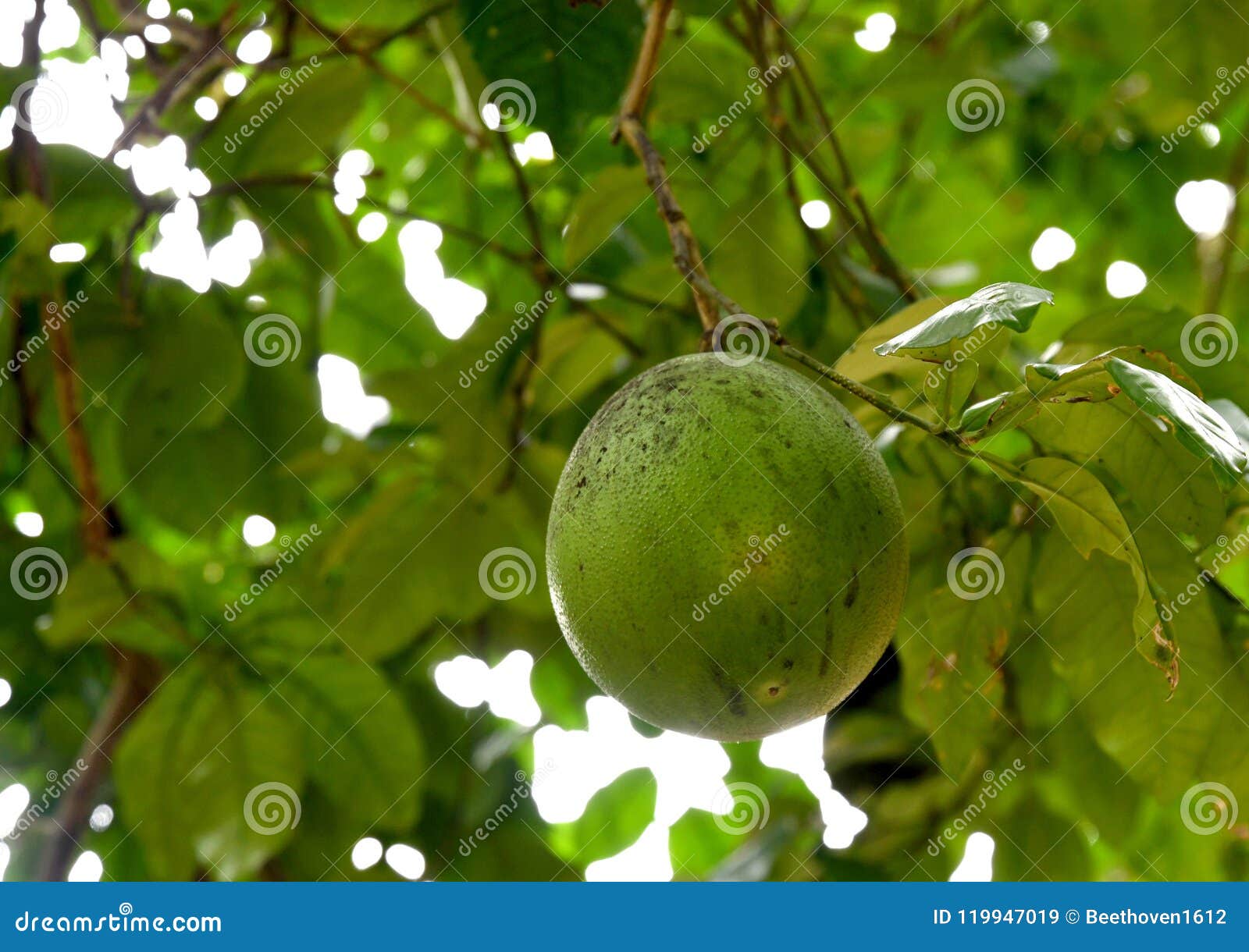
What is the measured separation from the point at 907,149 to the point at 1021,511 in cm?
135

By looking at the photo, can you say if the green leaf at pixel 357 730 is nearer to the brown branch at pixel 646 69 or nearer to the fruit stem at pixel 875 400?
the brown branch at pixel 646 69

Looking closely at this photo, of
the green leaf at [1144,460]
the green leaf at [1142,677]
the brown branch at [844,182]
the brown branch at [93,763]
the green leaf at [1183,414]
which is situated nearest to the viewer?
the green leaf at [1183,414]

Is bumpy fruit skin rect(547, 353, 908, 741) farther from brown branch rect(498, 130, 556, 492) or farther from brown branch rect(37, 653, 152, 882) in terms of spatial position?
brown branch rect(37, 653, 152, 882)

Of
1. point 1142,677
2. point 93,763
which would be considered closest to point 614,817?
point 93,763

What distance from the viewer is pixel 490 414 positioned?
74.5 inches

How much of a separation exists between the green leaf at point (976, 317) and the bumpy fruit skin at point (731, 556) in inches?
6.8

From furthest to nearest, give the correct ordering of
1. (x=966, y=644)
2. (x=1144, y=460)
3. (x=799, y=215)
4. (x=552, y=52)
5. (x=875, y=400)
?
1. (x=799, y=215)
2. (x=552, y=52)
3. (x=966, y=644)
4. (x=1144, y=460)
5. (x=875, y=400)

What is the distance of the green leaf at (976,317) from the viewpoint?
803mm

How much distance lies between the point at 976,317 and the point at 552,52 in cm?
95

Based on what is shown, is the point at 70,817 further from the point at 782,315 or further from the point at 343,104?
the point at 782,315

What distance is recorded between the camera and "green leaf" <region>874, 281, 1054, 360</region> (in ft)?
2.63

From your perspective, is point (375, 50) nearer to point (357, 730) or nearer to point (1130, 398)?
point (357, 730)

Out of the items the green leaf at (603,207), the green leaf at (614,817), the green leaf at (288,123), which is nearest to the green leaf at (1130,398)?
Answer: the green leaf at (603,207)

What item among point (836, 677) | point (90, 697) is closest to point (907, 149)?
point (836, 677)
